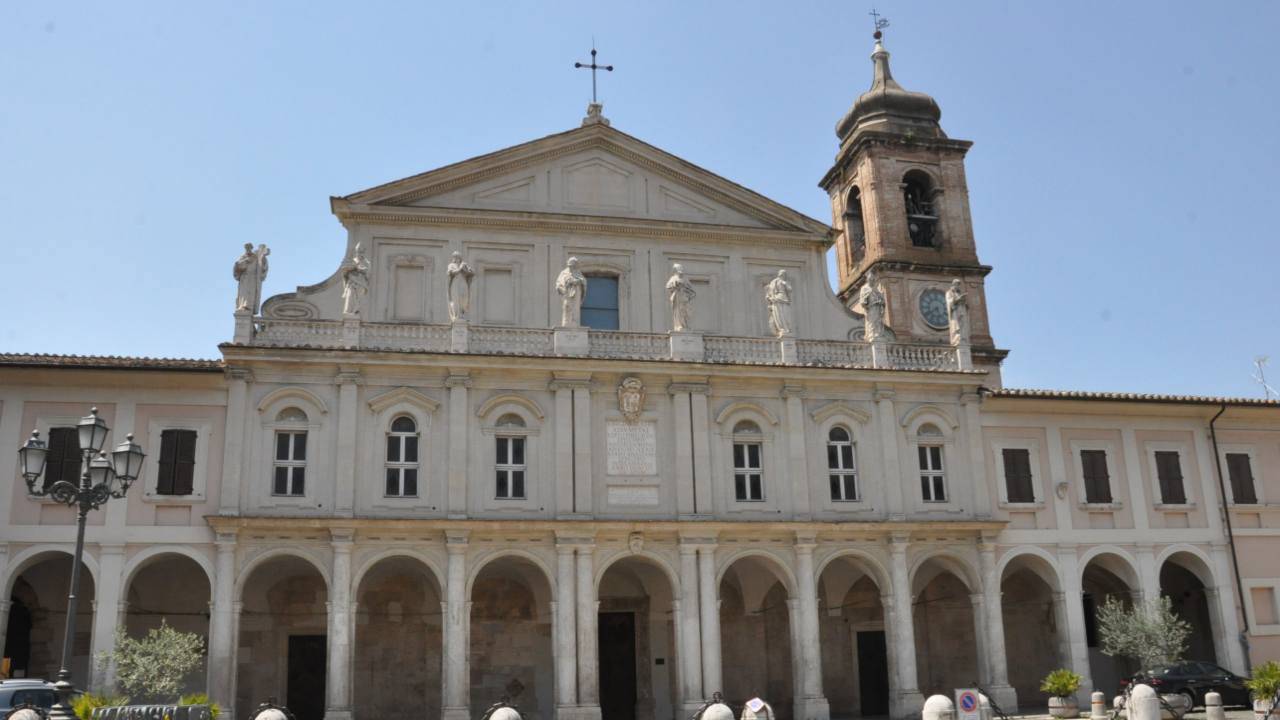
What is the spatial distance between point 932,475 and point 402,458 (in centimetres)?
1265

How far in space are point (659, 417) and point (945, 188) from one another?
17654 millimetres

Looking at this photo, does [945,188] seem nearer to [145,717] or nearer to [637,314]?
[637,314]

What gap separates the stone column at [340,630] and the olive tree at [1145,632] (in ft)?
57.1

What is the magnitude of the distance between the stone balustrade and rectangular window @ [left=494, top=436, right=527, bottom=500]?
2054 millimetres

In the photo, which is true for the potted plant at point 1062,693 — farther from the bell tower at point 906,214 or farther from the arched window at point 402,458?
the arched window at point 402,458

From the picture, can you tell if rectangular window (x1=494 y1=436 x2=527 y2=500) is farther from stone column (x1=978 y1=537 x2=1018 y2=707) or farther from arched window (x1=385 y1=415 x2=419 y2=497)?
stone column (x1=978 y1=537 x2=1018 y2=707)

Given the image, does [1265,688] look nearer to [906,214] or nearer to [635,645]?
[635,645]

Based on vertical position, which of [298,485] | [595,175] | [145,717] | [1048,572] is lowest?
[145,717]

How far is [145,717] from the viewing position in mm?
16312

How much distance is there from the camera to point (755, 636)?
1137 inches

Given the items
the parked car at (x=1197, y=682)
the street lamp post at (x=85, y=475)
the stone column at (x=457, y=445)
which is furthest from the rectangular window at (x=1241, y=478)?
the street lamp post at (x=85, y=475)

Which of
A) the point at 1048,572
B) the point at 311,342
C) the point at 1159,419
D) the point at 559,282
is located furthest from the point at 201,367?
the point at 1159,419

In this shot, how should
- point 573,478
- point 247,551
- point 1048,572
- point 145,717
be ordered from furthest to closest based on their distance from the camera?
point 1048,572 → point 573,478 → point 247,551 → point 145,717

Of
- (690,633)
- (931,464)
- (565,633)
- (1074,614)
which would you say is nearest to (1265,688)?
(1074,614)
